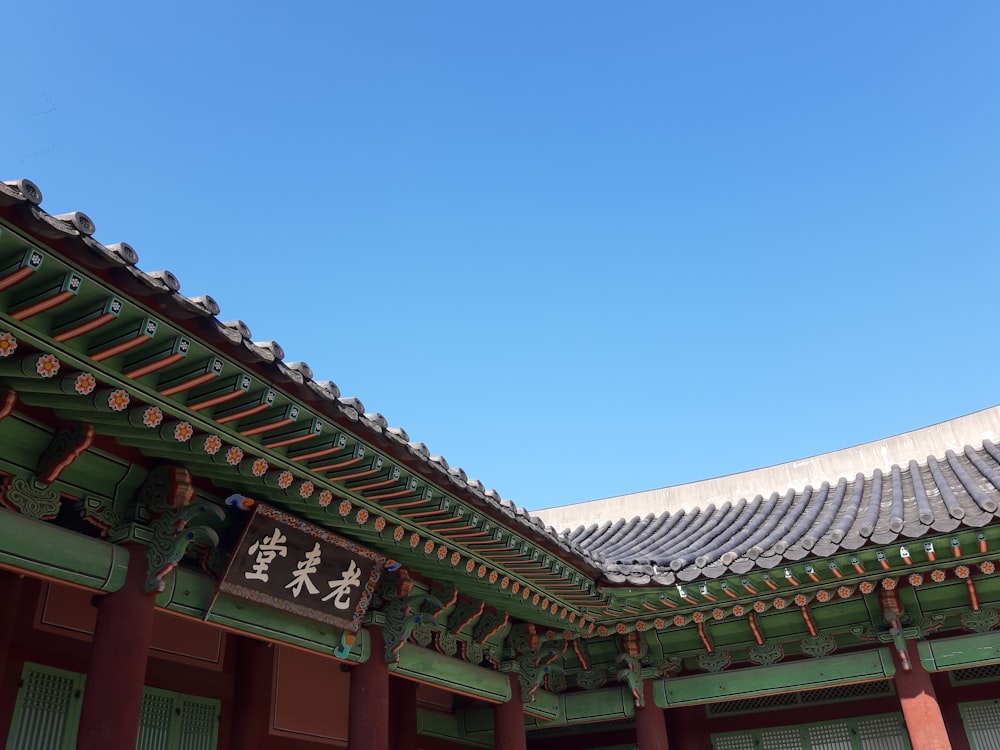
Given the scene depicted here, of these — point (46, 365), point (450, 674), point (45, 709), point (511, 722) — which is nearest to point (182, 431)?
point (46, 365)

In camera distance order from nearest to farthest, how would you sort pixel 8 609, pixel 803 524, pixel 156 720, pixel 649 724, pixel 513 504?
pixel 8 609 → pixel 156 720 → pixel 513 504 → pixel 649 724 → pixel 803 524

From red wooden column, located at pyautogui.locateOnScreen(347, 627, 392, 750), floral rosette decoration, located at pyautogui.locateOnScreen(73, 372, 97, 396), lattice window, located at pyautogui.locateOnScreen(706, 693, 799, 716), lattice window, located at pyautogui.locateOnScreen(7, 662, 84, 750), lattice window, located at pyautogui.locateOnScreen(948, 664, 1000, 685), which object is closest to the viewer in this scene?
floral rosette decoration, located at pyautogui.locateOnScreen(73, 372, 97, 396)

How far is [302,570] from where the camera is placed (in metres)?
6.70

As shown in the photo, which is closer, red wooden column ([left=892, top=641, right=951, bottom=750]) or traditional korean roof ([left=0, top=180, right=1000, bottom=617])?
traditional korean roof ([left=0, top=180, right=1000, bottom=617])

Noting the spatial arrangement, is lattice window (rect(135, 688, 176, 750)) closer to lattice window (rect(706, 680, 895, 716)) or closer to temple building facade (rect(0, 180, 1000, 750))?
temple building facade (rect(0, 180, 1000, 750))

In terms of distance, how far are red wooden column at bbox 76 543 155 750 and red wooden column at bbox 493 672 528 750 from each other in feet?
16.8

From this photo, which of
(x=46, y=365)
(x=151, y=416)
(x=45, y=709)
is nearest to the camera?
(x=46, y=365)

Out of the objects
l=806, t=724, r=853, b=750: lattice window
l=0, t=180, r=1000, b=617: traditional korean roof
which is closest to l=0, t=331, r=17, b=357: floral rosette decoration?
l=0, t=180, r=1000, b=617: traditional korean roof

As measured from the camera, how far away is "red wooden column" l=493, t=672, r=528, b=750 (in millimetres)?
9273

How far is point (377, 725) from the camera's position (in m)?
7.27

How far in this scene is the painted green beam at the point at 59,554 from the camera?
4836 millimetres

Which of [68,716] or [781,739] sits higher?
[68,716]

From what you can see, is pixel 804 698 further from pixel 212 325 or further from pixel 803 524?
pixel 212 325

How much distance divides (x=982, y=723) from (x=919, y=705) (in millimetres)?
1506
